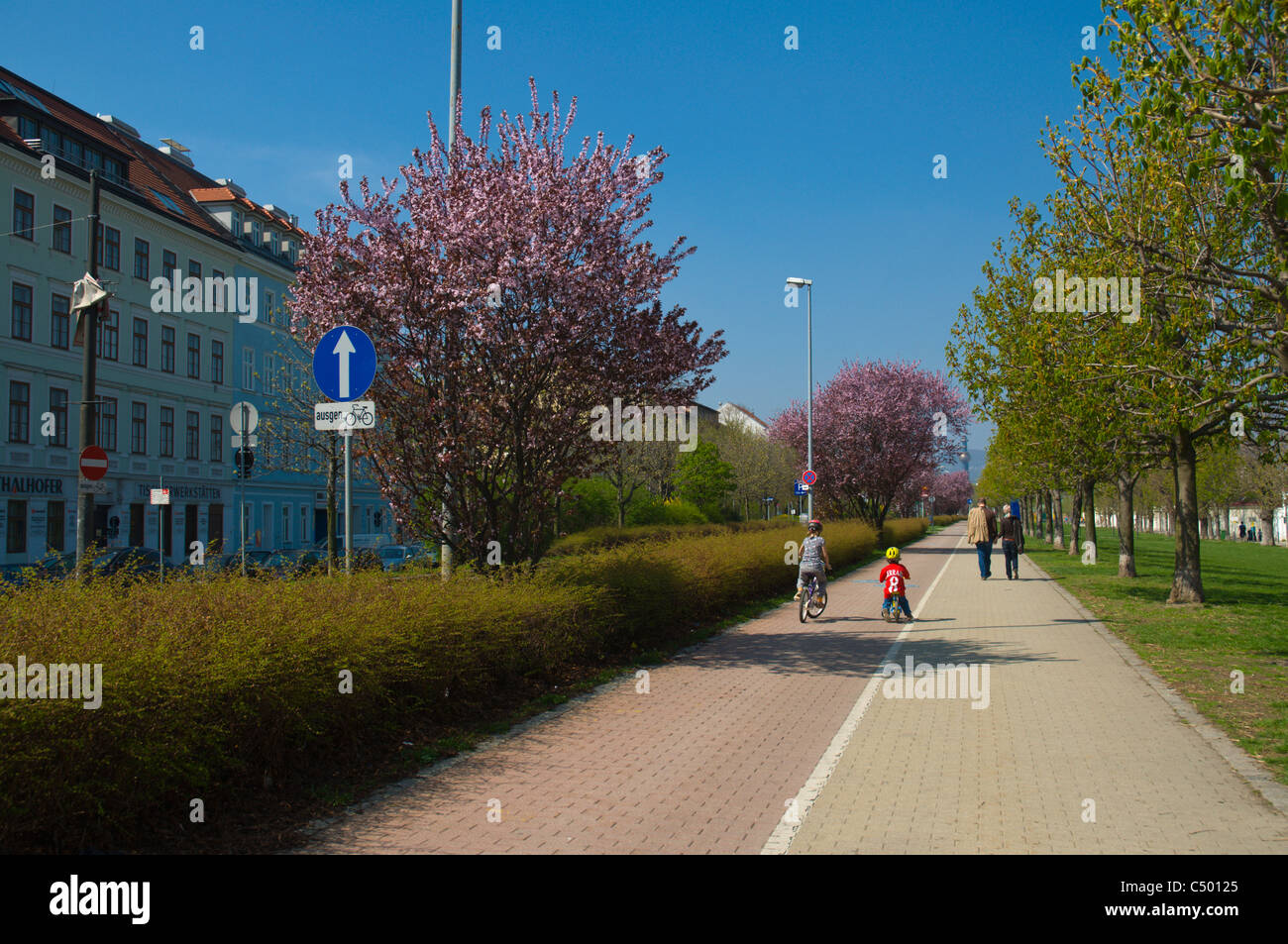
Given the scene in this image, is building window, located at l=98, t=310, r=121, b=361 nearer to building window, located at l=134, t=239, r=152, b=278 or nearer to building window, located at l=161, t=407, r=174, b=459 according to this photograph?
building window, located at l=134, t=239, r=152, b=278

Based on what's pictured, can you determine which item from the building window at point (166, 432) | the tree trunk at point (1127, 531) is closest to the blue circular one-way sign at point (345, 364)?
the tree trunk at point (1127, 531)

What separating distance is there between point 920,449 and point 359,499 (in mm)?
30711

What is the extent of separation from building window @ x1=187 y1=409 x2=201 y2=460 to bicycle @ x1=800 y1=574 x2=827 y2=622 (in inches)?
1297

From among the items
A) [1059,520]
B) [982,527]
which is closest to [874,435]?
[1059,520]

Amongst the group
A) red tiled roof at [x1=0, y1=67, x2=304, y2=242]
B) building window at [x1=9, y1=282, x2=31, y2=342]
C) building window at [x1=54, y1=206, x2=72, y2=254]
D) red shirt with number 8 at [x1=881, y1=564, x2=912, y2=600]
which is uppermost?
red tiled roof at [x1=0, y1=67, x2=304, y2=242]

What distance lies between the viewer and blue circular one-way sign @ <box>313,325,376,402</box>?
7.66 meters

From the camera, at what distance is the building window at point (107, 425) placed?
35844 mm

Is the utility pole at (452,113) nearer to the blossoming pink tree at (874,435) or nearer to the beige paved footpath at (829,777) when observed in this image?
the beige paved footpath at (829,777)

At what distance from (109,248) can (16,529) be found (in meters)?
11.0

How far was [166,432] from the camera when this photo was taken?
39.9m

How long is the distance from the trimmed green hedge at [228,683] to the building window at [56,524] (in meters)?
28.6

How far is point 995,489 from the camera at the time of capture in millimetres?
62438

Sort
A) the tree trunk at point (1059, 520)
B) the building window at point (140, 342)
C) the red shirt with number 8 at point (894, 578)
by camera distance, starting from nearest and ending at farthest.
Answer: the red shirt with number 8 at point (894, 578) < the building window at point (140, 342) < the tree trunk at point (1059, 520)

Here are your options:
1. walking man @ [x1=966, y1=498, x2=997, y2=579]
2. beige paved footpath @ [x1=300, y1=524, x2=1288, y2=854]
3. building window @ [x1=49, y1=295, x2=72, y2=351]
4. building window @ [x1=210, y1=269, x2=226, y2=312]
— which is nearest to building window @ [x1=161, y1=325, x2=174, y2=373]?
building window @ [x1=210, y1=269, x2=226, y2=312]
